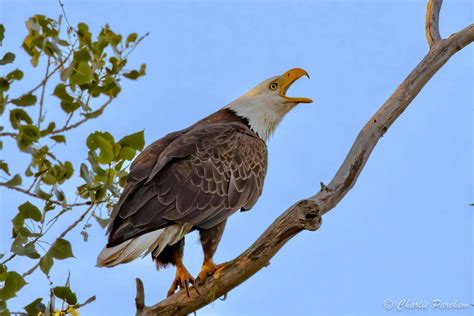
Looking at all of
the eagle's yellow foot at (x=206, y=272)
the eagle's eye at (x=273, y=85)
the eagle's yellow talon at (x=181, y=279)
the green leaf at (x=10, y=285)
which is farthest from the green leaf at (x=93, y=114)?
the eagle's eye at (x=273, y=85)

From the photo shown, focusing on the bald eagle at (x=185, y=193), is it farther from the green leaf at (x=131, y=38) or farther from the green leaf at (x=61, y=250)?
the green leaf at (x=131, y=38)

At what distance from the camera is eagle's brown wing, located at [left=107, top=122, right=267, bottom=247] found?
18.4ft

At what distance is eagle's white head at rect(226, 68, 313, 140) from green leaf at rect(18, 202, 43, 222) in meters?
3.34

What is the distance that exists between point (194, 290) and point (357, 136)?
1566mm

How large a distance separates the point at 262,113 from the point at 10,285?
363cm

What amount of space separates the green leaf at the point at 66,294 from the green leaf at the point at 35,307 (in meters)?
0.10

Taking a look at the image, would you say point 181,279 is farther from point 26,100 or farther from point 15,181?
point 26,100

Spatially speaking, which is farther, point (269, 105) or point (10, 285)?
point (269, 105)

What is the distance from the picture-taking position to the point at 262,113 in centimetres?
716

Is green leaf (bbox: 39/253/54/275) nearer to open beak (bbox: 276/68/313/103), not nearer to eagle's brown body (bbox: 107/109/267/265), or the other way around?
eagle's brown body (bbox: 107/109/267/265)

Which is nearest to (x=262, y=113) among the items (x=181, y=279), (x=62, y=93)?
(x=181, y=279)

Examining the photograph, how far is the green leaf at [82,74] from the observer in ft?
12.6

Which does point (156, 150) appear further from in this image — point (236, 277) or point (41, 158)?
point (41, 158)

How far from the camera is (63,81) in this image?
12.7 ft
